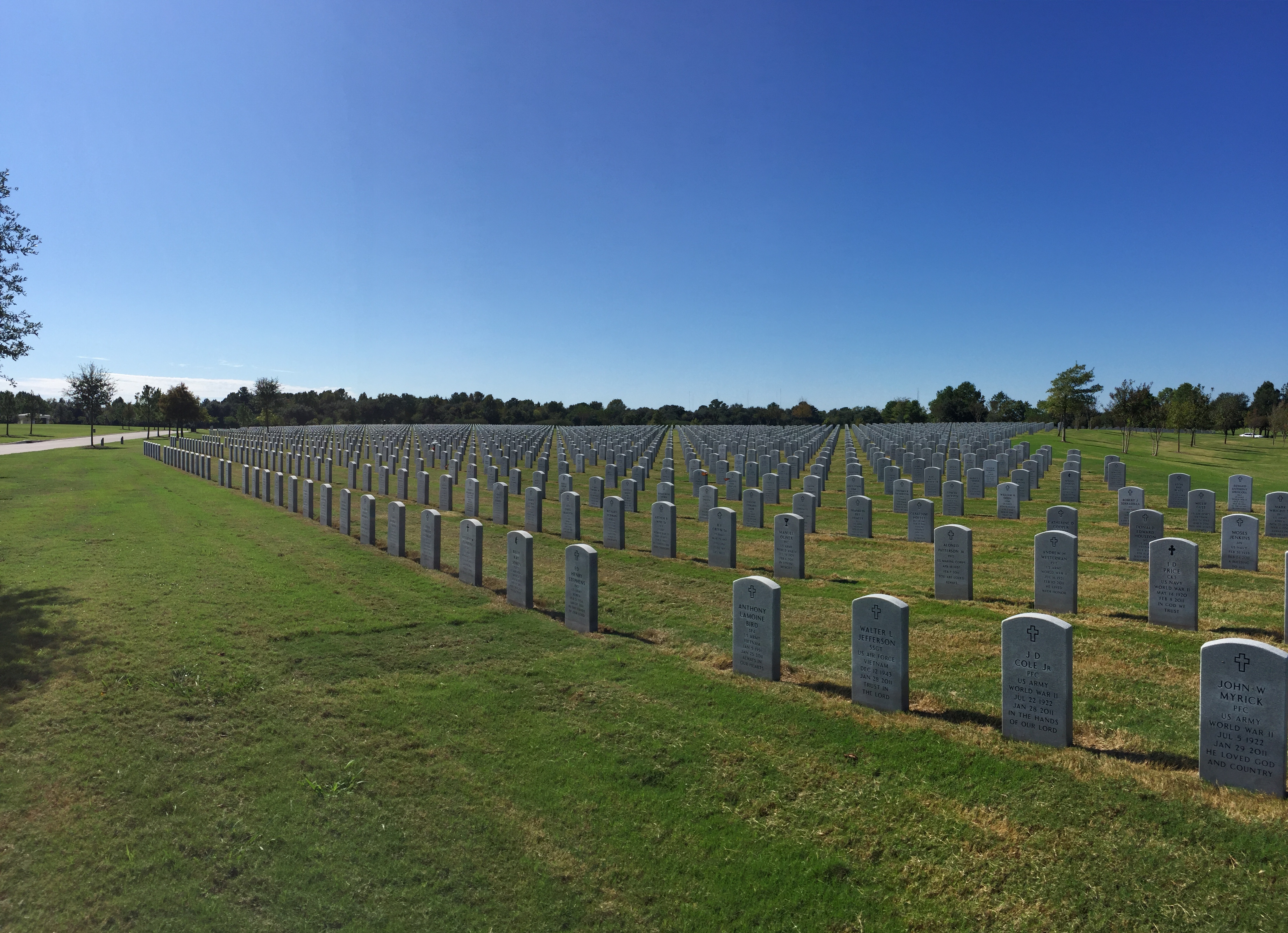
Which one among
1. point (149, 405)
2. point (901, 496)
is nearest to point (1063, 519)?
point (901, 496)

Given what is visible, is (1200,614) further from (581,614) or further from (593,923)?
(593,923)

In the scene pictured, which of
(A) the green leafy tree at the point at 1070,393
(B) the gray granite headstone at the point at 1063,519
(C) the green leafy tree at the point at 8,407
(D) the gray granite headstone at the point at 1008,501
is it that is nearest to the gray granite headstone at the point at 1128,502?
(D) the gray granite headstone at the point at 1008,501

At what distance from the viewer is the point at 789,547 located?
1188cm

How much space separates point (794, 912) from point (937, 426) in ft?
227

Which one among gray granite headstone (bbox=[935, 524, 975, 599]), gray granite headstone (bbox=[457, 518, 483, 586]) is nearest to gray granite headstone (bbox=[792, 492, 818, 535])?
gray granite headstone (bbox=[935, 524, 975, 599])

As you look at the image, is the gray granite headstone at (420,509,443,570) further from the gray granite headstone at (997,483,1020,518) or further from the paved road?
the paved road

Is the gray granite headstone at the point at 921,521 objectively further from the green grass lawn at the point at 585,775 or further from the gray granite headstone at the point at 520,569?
the gray granite headstone at the point at 520,569

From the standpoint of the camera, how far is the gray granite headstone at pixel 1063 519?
1299 centimetres

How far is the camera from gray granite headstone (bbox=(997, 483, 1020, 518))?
17875 millimetres

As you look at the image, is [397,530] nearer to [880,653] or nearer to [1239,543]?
[880,653]

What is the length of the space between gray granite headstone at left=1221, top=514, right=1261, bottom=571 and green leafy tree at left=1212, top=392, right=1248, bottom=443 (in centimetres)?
4967

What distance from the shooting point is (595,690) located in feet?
23.0

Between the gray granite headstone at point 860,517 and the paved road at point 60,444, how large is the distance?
153 feet

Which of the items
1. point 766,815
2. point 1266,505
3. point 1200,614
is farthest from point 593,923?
point 1266,505
